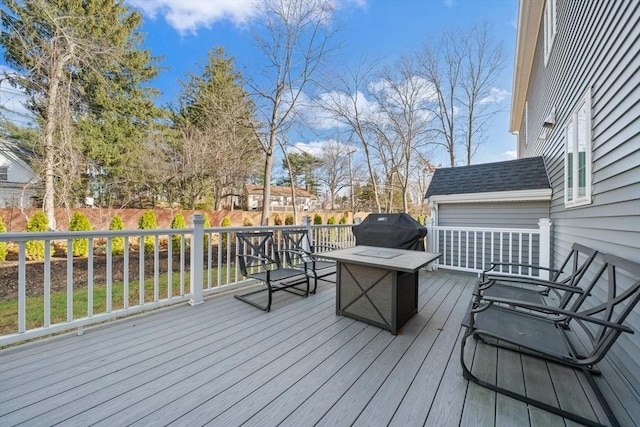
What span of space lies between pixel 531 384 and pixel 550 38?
598 centimetres

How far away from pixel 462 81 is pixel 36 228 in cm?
1785

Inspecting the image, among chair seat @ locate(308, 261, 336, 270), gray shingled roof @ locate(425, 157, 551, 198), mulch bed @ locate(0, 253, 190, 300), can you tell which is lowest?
mulch bed @ locate(0, 253, 190, 300)

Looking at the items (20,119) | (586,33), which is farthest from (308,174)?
(586,33)

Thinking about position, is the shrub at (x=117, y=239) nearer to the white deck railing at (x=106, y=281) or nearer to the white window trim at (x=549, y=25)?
the white deck railing at (x=106, y=281)

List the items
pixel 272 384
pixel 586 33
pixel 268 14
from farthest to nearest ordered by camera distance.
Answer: pixel 268 14 < pixel 586 33 < pixel 272 384

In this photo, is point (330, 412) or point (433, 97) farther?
point (433, 97)

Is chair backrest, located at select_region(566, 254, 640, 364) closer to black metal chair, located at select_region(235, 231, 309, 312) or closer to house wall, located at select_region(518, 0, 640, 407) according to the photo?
house wall, located at select_region(518, 0, 640, 407)

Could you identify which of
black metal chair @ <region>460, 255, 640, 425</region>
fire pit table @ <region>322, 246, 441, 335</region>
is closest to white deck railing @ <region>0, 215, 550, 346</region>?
fire pit table @ <region>322, 246, 441, 335</region>

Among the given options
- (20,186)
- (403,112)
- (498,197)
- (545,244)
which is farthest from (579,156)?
(20,186)

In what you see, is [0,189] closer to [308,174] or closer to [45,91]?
[45,91]

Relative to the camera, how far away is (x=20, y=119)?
24.8ft

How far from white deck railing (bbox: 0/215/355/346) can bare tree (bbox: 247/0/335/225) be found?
521cm

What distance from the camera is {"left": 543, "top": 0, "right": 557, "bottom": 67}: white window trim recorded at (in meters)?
4.63

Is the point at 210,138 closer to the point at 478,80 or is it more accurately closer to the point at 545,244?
the point at 545,244
